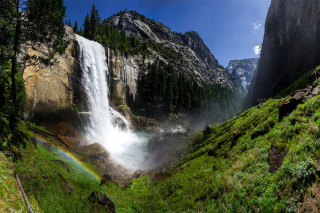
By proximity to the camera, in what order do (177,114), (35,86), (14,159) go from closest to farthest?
(14,159) → (35,86) → (177,114)

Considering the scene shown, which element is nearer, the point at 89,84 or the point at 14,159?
the point at 14,159

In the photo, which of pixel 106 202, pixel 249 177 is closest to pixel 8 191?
pixel 106 202

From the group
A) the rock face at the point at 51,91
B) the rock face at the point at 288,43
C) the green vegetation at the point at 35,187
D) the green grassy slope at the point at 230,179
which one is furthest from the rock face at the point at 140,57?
the rock face at the point at 288,43

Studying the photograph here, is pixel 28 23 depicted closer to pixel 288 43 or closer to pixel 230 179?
pixel 230 179

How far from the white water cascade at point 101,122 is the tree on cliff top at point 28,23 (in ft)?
57.0

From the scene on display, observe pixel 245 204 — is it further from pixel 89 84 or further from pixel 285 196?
pixel 89 84

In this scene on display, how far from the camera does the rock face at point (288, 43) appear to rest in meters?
34.4

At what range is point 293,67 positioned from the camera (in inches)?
1512

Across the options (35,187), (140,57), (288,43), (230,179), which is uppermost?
(140,57)

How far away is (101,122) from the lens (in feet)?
105

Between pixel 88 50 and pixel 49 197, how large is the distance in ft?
117

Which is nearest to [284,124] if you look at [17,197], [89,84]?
[17,197]

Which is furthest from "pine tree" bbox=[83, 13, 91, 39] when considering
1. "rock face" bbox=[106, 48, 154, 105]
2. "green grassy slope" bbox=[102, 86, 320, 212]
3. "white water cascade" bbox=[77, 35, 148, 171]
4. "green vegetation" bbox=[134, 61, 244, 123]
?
"green grassy slope" bbox=[102, 86, 320, 212]

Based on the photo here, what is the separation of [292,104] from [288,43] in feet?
160
